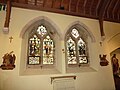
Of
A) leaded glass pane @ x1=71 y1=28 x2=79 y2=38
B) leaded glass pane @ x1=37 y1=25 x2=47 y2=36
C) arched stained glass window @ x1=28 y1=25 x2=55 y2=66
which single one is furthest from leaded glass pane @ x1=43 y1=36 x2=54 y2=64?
leaded glass pane @ x1=71 y1=28 x2=79 y2=38

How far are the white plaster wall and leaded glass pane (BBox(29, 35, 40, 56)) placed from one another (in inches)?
19.1

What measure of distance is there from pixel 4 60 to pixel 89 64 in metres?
3.19

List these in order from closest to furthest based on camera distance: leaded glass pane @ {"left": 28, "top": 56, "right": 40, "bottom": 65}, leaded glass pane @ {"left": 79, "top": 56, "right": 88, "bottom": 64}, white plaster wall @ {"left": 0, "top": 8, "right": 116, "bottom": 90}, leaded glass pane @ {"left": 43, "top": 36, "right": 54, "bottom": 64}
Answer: white plaster wall @ {"left": 0, "top": 8, "right": 116, "bottom": 90}
leaded glass pane @ {"left": 28, "top": 56, "right": 40, "bottom": 65}
leaded glass pane @ {"left": 43, "top": 36, "right": 54, "bottom": 64}
leaded glass pane @ {"left": 79, "top": 56, "right": 88, "bottom": 64}

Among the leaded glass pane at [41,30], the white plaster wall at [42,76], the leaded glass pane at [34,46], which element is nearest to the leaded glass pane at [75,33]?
the white plaster wall at [42,76]

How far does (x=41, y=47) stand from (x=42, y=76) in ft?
3.57

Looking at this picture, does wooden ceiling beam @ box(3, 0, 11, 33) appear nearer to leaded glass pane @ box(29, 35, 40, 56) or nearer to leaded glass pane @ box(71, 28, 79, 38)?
leaded glass pane @ box(29, 35, 40, 56)

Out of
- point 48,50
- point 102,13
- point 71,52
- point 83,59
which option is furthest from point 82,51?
point 102,13

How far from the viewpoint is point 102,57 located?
16.1 ft

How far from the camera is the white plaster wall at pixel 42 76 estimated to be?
3.68 meters

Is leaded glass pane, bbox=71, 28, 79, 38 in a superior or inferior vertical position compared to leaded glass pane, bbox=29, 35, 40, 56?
superior

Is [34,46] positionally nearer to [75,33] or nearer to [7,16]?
[7,16]

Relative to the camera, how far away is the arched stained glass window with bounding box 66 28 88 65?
15.6 feet

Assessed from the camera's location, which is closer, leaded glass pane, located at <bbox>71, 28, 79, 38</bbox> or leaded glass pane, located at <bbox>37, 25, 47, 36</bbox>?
leaded glass pane, located at <bbox>37, 25, 47, 36</bbox>

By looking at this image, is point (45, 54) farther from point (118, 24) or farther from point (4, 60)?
point (118, 24)
